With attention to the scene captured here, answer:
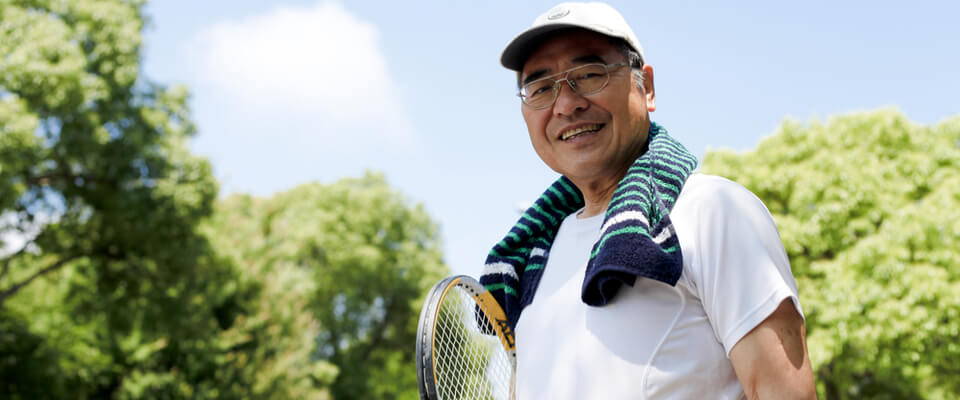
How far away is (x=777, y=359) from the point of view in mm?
1595

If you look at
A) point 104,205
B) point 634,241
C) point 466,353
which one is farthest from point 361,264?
point 634,241

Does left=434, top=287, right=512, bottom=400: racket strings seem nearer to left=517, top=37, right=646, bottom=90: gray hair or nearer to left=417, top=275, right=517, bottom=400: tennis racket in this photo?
left=417, top=275, right=517, bottom=400: tennis racket

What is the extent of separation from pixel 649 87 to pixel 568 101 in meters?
0.30

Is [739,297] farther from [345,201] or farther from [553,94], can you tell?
[345,201]

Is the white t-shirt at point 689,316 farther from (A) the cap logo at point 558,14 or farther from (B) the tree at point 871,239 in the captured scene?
(B) the tree at point 871,239

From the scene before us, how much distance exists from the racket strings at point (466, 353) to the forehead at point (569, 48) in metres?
0.90

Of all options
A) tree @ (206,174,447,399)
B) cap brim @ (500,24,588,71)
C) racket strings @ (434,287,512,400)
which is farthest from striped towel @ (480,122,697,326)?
tree @ (206,174,447,399)

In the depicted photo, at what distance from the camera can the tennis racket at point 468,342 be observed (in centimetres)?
257

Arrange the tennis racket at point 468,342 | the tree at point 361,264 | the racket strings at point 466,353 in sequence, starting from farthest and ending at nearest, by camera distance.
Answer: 1. the tree at point 361,264
2. the racket strings at point 466,353
3. the tennis racket at point 468,342

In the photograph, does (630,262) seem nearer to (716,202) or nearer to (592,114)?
(716,202)

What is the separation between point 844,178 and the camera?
16.0 meters

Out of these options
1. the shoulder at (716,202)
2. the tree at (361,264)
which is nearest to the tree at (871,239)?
the shoulder at (716,202)

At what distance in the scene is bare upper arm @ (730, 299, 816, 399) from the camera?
1595 mm

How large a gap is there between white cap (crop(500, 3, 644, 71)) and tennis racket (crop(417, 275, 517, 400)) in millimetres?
878
